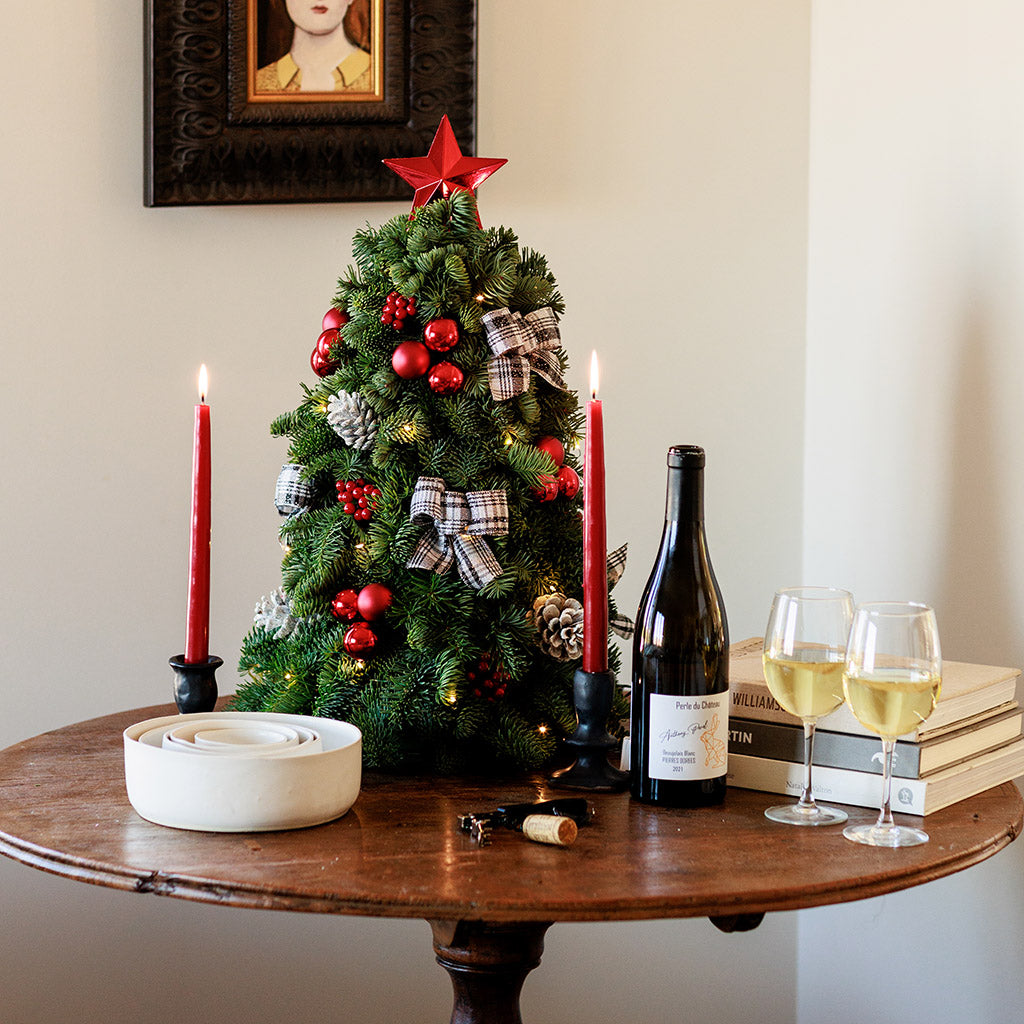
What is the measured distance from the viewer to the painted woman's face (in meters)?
1.44

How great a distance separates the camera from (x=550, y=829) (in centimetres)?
79

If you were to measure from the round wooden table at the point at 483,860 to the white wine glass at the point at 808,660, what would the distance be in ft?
0.11

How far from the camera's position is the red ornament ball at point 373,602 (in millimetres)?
967

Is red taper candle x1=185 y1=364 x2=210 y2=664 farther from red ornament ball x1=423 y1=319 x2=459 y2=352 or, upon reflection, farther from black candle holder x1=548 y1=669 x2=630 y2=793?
black candle holder x1=548 y1=669 x2=630 y2=793

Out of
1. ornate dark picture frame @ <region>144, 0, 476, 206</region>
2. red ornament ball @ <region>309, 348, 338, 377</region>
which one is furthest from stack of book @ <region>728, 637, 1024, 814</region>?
ornate dark picture frame @ <region>144, 0, 476, 206</region>

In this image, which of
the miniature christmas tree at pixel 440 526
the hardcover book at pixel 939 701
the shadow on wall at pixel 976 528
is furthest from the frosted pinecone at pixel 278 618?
the shadow on wall at pixel 976 528

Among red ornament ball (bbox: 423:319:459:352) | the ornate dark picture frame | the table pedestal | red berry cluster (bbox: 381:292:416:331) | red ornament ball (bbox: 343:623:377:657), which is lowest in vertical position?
the table pedestal

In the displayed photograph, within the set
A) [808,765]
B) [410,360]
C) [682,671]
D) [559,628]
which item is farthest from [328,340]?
[808,765]

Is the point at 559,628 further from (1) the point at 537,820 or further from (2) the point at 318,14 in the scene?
(2) the point at 318,14

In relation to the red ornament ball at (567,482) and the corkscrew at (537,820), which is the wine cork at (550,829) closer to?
the corkscrew at (537,820)

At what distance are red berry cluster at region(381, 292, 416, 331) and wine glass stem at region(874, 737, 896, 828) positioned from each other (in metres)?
0.49

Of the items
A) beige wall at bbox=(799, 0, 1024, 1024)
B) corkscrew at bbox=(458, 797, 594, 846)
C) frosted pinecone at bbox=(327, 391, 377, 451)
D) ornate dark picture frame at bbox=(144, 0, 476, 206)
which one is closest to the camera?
corkscrew at bbox=(458, 797, 594, 846)

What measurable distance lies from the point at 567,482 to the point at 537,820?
0.32 metres

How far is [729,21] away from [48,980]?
1465 mm
